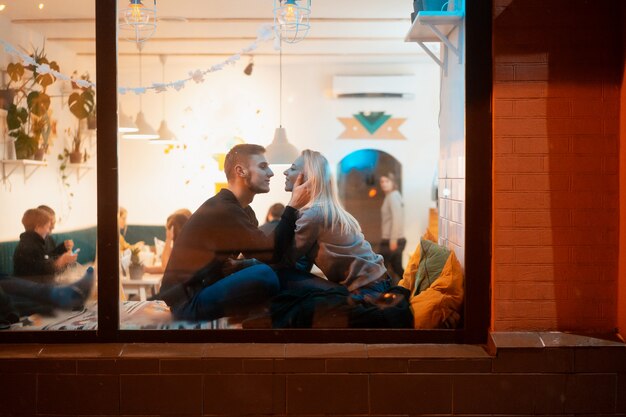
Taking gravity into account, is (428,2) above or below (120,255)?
above

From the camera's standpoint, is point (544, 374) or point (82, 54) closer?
point (544, 374)

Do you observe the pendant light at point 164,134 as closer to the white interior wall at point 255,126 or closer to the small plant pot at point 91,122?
the white interior wall at point 255,126

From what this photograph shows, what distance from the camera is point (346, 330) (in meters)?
4.27

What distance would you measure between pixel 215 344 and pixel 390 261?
113 cm

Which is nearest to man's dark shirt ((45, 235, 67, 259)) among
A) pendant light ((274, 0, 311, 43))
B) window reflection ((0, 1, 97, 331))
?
window reflection ((0, 1, 97, 331))

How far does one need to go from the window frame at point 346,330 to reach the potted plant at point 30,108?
16.8 inches

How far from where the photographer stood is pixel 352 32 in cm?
435

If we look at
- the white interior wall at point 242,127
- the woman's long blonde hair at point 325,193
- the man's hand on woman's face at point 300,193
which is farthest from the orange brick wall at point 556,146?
the man's hand on woman's face at point 300,193

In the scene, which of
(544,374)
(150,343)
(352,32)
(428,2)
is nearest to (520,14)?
(428,2)

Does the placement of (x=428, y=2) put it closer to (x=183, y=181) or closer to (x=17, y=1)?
(x=183, y=181)

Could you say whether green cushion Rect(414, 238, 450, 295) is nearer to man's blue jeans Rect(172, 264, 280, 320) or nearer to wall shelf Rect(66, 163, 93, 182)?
man's blue jeans Rect(172, 264, 280, 320)

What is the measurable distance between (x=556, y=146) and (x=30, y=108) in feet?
10.2

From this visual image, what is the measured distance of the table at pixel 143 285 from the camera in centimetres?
437

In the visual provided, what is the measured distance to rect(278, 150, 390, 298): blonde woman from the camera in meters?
4.33
